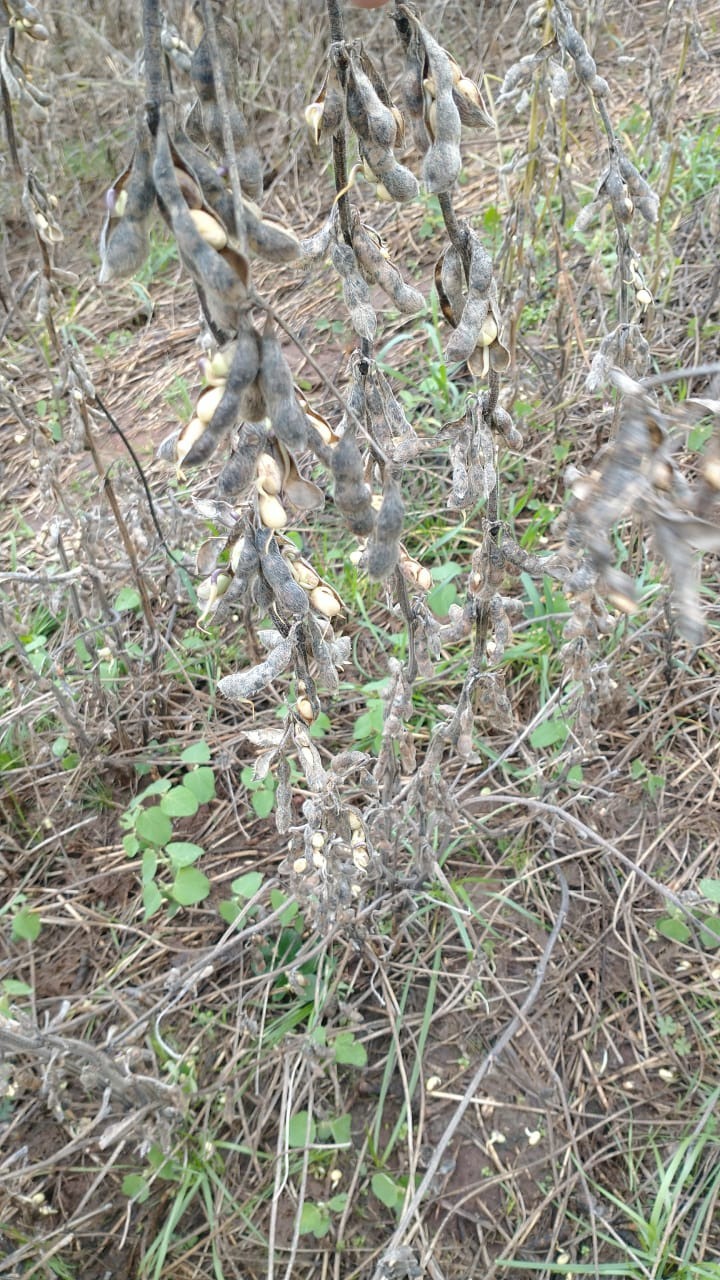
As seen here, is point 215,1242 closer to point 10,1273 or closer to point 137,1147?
point 137,1147

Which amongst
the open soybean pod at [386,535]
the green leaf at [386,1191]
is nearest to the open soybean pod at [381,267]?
the open soybean pod at [386,535]

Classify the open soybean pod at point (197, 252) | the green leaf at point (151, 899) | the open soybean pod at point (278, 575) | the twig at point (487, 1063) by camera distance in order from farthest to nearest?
the green leaf at point (151, 899) < the twig at point (487, 1063) < the open soybean pod at point (278, 575) < the open soybean pod at point (197, 252)

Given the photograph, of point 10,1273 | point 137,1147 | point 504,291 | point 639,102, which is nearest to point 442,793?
point 137,1147

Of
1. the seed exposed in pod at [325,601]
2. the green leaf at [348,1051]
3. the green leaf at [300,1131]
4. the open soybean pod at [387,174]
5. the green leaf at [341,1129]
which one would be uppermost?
the open soybean pod at [387,174]

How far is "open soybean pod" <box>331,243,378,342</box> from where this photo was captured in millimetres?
1098

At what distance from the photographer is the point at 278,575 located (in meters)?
1.06

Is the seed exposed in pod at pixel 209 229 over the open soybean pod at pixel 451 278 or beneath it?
over

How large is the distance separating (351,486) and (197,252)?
0.89ft

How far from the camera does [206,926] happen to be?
210 centimetres

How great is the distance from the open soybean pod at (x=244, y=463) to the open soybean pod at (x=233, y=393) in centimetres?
8

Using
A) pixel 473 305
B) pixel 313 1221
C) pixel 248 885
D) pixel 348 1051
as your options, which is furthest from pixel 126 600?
pixel 473 305

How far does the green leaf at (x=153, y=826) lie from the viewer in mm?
1963

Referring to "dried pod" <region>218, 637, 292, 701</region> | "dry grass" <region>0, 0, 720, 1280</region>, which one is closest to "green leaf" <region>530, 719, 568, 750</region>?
"dry grass" <region>0, 0, 720, 1280</region>

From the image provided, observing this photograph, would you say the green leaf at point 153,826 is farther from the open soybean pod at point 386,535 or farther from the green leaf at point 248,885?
the open soybean pod at point 386,535
